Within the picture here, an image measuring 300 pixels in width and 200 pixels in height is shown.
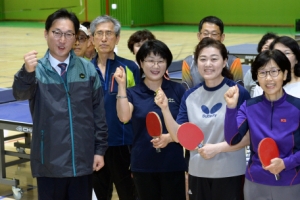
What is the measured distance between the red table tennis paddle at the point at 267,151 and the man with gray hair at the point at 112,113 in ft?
5.46

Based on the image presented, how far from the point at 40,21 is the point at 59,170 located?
26065 mm

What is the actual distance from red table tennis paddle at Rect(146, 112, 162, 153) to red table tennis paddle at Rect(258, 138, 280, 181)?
80 cm

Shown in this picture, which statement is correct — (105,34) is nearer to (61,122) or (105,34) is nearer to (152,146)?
(152,146)

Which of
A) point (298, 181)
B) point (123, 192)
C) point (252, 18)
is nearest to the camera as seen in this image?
point (298, 181)

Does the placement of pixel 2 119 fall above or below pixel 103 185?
above

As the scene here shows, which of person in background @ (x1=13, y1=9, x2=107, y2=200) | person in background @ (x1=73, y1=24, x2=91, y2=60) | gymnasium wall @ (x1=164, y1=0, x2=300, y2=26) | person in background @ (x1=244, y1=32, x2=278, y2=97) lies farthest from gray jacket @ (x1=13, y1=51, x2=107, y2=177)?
gymnasium wall @ (x1=164, y1=0, x2=300, y2=26)

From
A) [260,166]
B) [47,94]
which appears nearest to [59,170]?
[47,94]

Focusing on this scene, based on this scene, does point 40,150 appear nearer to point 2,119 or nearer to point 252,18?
point 2,119

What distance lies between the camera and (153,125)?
3.96 meters

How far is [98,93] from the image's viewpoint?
3.87 m

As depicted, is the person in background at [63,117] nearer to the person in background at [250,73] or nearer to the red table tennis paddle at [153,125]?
the red table tennis paddle at [153,125]

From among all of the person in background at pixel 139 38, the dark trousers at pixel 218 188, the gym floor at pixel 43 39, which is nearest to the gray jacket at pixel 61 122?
the dark trousers at pixel 218 188

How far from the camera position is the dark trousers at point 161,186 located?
4250mm

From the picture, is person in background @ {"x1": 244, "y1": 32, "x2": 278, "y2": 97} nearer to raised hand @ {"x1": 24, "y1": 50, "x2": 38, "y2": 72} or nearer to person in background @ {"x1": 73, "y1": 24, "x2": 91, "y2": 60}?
person in background @ {"x1": 73, "y1": 24, "x2": 91, "y2": 60}
